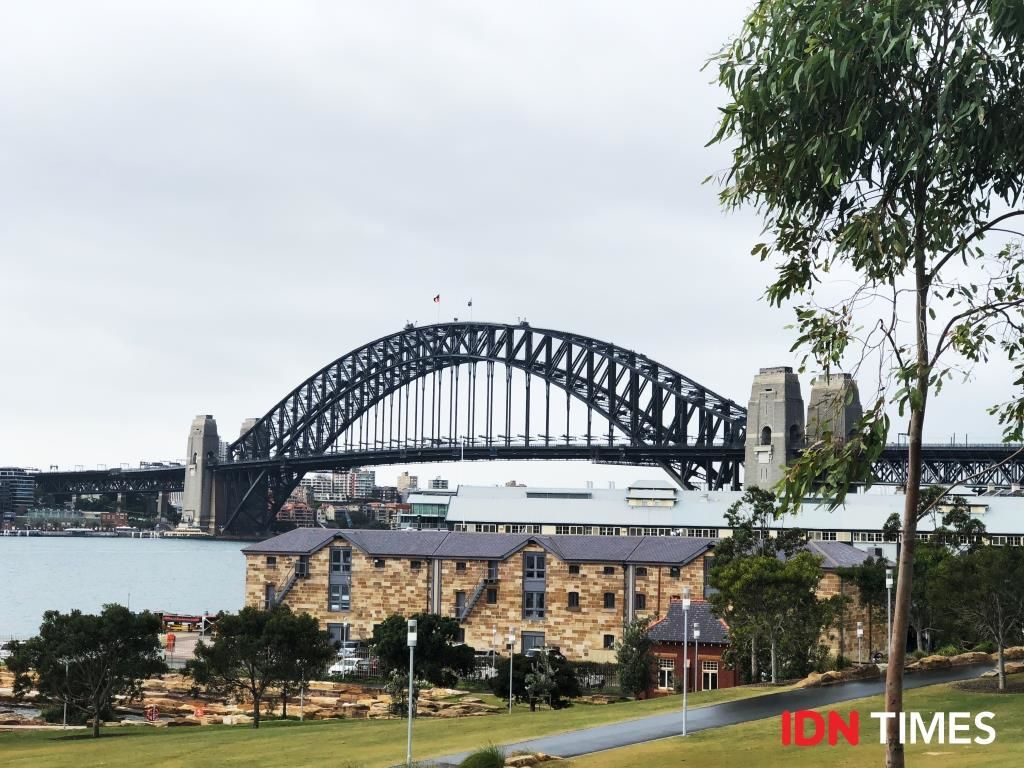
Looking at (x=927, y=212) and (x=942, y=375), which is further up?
(x=927, y=212)

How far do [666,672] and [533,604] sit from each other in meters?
21.7

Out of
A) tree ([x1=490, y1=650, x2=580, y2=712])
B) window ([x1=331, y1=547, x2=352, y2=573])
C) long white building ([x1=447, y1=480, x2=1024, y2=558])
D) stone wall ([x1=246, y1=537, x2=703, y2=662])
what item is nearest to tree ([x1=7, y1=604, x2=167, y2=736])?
tree ([x1=490, y1=650, x2=580, y2=712])

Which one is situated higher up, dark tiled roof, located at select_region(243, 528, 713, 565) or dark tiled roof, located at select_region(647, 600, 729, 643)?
dark tiled roof, located at select_region(243, 528, 713, 565)

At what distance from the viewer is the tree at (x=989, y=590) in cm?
4725

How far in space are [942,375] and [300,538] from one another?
7610cm

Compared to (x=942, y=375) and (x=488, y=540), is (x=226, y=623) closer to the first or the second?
(x=488, y=540)

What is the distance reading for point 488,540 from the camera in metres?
91.2

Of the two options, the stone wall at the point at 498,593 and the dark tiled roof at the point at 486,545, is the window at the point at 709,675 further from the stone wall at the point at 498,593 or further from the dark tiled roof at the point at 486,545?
the dark tiled roof at the point at 486,545

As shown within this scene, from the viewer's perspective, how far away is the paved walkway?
34.3 m

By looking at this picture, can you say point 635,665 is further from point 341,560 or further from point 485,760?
point 341,560

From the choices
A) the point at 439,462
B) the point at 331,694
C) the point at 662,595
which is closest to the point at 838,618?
the point at 662,595

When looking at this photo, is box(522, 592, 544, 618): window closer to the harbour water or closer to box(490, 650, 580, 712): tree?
box(490, 650, 580, 712): tree

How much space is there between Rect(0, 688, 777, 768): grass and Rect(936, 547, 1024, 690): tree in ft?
26.7

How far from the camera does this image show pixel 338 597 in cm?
9212
